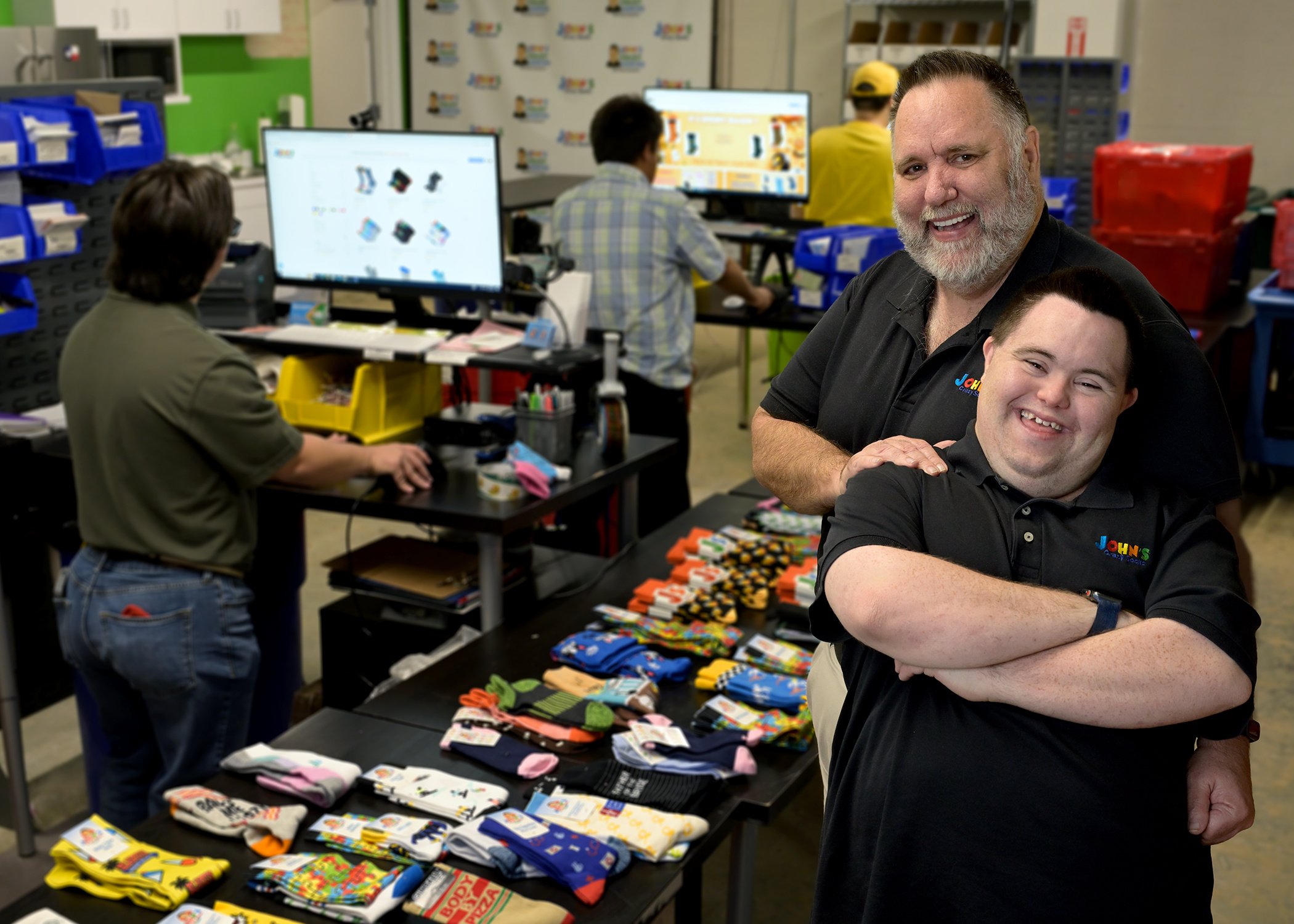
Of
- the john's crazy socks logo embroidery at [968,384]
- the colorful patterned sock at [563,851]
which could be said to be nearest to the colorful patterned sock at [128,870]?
the colorful patterned sock at [563,851]

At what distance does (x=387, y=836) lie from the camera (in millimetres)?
1987

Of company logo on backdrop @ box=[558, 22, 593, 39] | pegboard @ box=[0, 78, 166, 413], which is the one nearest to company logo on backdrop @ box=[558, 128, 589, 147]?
company logo on backdrop @ box=[558, 22, 593, 39]

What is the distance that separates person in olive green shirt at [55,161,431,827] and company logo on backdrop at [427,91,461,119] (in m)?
7.20

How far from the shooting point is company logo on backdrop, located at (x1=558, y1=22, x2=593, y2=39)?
8.91m

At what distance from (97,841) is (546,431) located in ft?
4.81

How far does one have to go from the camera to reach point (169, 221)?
2494 millimetres

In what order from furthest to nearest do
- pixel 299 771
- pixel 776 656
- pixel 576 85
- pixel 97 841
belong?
1. pixel 576 85
2. pixel 776 656
3. pixel 299 771
4. pixel 97 841

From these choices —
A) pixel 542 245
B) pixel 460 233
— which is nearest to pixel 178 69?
pixel 542 245

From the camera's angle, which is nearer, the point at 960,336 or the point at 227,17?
the point at 960,336

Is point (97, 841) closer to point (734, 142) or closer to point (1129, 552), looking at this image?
point (1129, 552)

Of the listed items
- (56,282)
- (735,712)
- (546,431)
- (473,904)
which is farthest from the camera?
(56,282)

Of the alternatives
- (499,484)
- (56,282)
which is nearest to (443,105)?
(56,282)

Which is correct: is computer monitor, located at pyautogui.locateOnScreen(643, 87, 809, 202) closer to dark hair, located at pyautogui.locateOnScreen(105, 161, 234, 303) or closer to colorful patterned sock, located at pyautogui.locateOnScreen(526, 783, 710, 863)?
dark hair, located at pyautogui.locateOnScreen(105, 161, 234, 303)

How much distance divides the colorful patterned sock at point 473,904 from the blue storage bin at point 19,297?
2272mm
